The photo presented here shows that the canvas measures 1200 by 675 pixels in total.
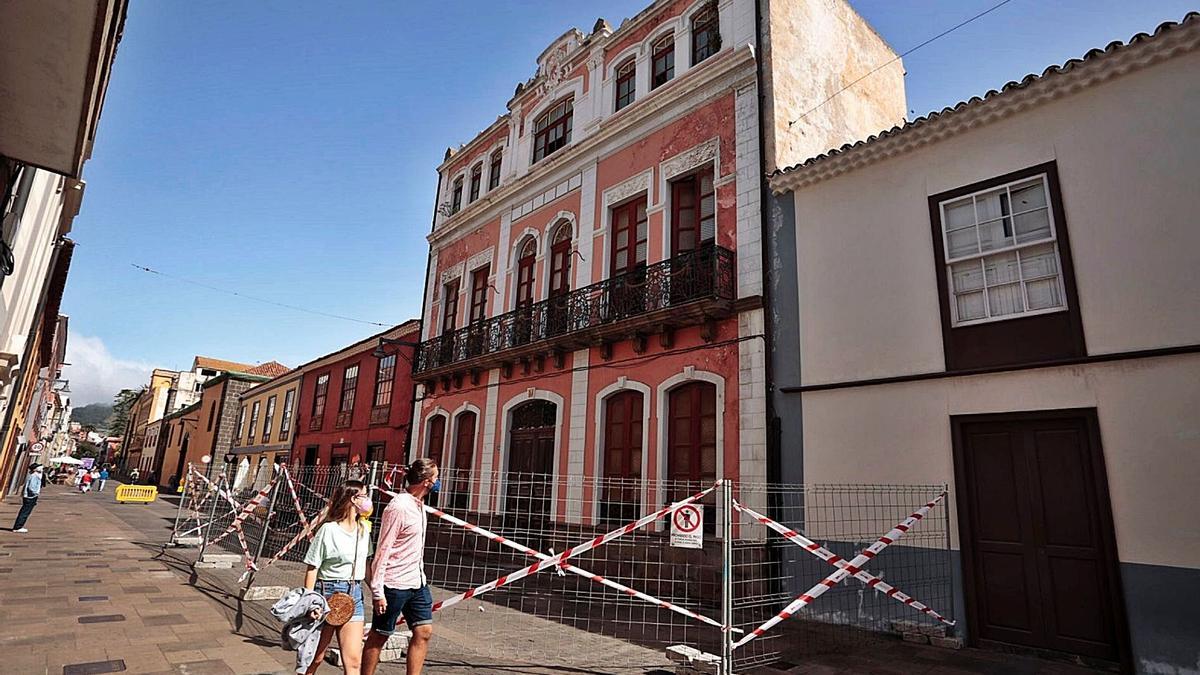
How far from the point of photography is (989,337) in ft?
22.8

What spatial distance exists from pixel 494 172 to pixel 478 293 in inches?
140

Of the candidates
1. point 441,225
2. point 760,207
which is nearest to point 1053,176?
point 760,207

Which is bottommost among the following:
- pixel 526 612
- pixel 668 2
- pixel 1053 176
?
pixel 526 612

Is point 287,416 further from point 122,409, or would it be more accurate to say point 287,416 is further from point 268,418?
point 122,409

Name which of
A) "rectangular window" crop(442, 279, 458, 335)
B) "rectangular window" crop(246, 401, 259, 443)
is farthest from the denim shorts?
"rectangular window" crop(246, 401, 259, 443)

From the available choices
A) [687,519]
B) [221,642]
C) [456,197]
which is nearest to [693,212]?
[687,519]

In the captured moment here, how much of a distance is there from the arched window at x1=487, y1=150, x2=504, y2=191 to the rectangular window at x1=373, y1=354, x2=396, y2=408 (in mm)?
6160

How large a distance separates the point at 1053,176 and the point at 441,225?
14.6m

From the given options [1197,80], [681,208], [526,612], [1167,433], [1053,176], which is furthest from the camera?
[681,208]

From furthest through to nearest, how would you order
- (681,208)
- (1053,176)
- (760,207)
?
(681,208) → (760,207) → (1053,176)

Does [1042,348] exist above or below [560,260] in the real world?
below

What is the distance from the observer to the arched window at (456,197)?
17906mm

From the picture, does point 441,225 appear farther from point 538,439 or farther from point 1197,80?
point 1197,80

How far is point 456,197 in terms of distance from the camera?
18156mm
